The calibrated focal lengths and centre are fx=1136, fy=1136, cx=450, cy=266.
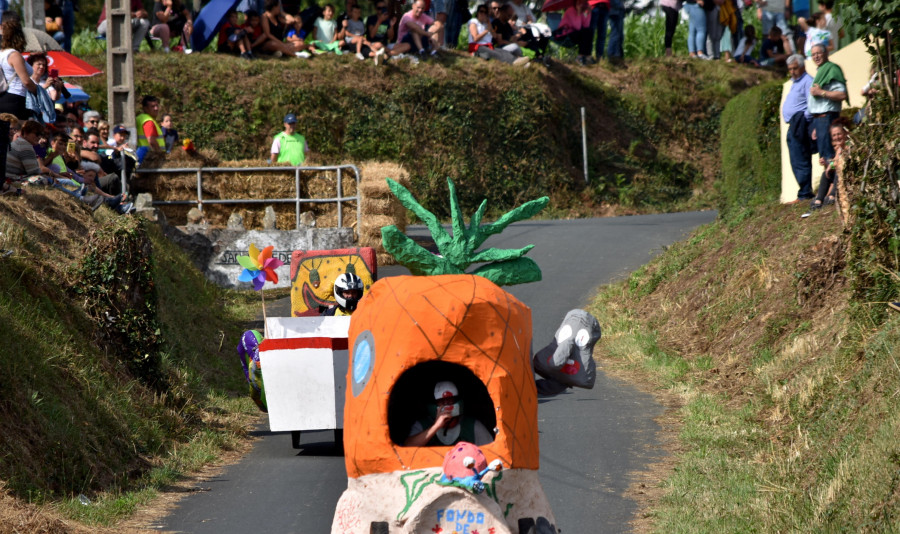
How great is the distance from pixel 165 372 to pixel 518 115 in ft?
61.1

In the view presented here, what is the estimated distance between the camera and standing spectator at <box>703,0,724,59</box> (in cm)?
3092

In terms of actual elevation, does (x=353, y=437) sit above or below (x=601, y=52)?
below

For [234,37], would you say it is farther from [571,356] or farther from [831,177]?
[571,356]

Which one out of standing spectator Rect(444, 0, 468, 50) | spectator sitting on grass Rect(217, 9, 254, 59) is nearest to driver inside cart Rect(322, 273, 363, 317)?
spectator sitting on grass Rect(217, 9, 254, 59)

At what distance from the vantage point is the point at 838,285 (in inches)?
523

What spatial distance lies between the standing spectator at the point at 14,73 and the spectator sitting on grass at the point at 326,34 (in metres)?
14.9

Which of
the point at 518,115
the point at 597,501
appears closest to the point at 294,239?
the point at 518,115

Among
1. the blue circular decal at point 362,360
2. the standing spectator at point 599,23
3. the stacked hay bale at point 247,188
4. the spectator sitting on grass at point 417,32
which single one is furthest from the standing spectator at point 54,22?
the blue circular decal at point 362,360

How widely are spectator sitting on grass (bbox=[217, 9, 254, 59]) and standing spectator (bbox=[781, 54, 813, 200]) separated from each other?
50.1 feet

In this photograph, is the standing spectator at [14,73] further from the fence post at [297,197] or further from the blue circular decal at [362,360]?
the blue circular decal at [362,360]

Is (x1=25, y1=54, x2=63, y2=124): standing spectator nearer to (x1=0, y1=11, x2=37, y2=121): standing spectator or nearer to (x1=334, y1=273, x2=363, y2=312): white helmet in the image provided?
(x1=0, y1=11, x2=37, y2=121): standing spectator

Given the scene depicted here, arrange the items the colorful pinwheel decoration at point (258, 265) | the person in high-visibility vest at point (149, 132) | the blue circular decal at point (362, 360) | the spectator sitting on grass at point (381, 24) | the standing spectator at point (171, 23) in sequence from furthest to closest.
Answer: the spectator sitting on grass at point (381, 24) → the standing spectator at point (171, 23) → the person in high-visibility vest at point (149, 132) → the colorful pinwheel decoration at point (258, 265) → the blue circular decal at point (362, 360)

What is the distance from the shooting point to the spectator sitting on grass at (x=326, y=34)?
28.6m

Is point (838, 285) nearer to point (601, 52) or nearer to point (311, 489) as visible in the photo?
point (311, 489)
